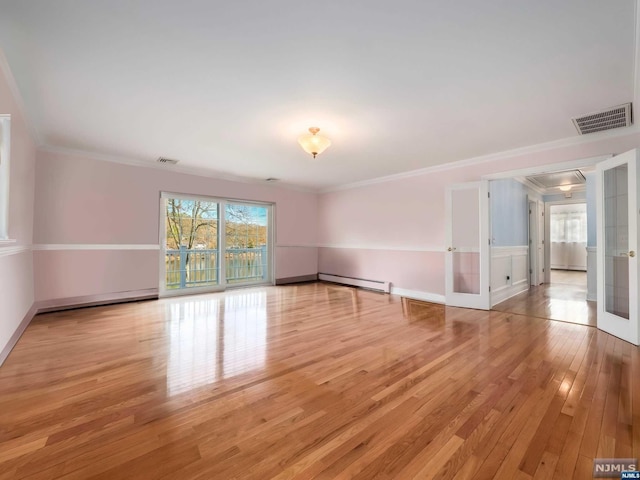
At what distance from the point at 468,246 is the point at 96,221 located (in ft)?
20.3

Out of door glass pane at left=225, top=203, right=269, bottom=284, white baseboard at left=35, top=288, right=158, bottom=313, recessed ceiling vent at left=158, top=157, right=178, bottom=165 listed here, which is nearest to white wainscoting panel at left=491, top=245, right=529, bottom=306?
door glass pane at left=225, top=203, right=269, bottom=284

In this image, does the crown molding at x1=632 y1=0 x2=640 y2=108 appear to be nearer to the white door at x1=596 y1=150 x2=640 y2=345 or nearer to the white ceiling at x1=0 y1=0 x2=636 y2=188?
the white ceiling at x1=0 y1=0 x2=636 y2=188

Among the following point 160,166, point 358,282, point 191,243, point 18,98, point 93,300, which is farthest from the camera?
point 358,282

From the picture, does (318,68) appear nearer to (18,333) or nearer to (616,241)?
(616,241)

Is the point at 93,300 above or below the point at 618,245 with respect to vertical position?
below

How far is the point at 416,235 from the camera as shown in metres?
5.60

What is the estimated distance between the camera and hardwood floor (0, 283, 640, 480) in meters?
1.39

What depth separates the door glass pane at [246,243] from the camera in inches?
249

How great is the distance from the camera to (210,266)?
237 inches

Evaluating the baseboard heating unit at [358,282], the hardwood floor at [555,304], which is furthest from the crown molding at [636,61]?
the baseboard heating unit at [358,282]

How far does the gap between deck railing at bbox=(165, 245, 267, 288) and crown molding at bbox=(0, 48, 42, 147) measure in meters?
2.49

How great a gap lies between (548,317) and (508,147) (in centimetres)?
252

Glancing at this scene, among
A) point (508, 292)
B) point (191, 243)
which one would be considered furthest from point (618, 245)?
point (191, 243)

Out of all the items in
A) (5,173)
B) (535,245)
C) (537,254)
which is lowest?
(537,254)
